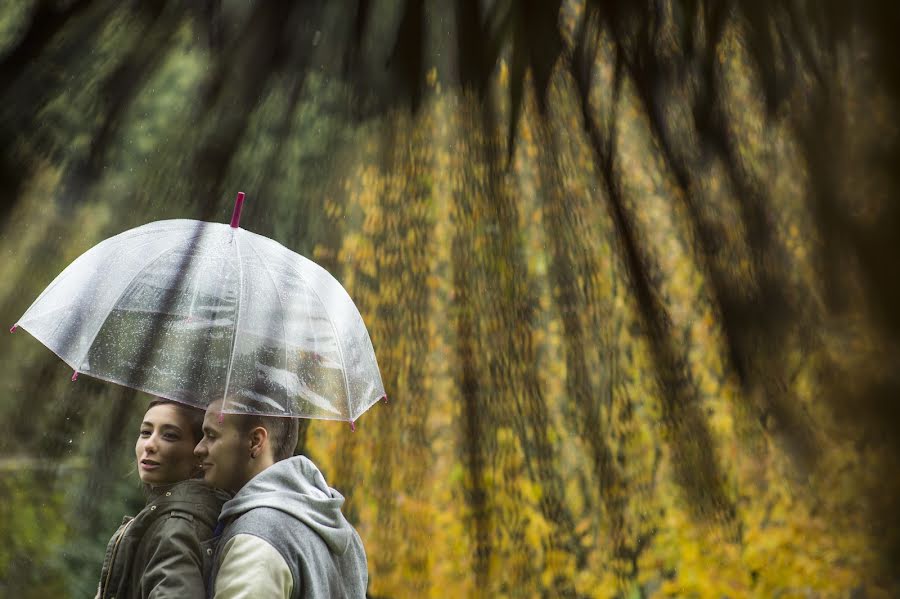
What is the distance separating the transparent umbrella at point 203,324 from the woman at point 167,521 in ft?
0.16

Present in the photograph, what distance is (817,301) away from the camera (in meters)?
2.30

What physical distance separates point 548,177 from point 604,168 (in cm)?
16

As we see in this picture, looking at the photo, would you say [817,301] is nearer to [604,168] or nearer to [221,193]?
[604,168]

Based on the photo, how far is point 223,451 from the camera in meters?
1.21

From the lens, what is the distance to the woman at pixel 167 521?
3.57ft

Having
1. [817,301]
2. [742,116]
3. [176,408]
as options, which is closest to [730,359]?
[817,301]

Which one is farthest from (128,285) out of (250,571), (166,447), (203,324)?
(250,571)

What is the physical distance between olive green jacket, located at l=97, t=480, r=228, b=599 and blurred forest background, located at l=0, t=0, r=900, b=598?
101 cm

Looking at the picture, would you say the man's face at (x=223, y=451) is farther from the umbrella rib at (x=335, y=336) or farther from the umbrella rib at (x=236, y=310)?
the umbrella rib at (x=335, y=336)

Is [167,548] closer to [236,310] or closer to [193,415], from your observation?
[193,415]

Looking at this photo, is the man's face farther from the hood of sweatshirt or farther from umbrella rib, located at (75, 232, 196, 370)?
umbrella rib, located at (75, 232, 196, 370)

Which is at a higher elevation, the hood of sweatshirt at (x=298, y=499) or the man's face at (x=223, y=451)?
the man's face at (x=223, y=451)

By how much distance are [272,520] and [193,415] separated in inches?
8.8

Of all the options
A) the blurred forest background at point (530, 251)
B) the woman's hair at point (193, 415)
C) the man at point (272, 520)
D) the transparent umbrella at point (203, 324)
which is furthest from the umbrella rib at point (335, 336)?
the blurred forest background at point (530, 251)
